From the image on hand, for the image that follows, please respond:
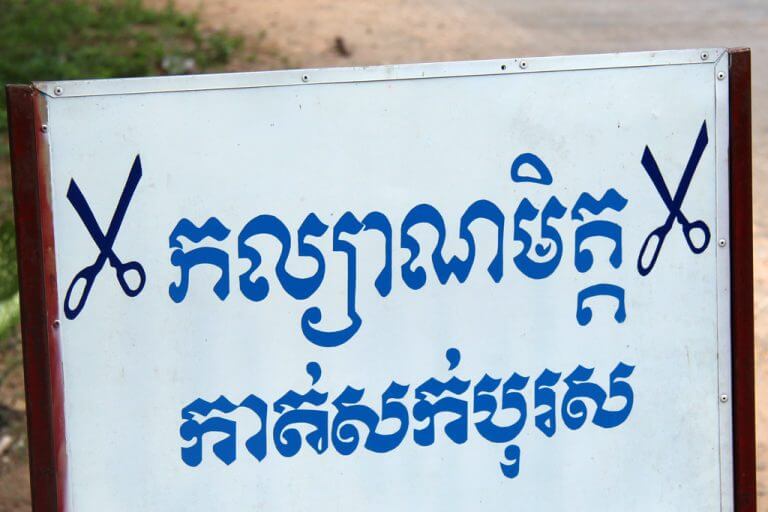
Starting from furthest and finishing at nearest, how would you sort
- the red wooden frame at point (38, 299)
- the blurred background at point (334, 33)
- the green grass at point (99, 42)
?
the blurred background at point (334, 33) → the green grass at point (99, 42) → the red wooden frame at point (38, 299)

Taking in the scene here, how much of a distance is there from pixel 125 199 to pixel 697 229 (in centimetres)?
103

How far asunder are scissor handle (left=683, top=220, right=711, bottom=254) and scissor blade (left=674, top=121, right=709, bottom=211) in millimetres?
55

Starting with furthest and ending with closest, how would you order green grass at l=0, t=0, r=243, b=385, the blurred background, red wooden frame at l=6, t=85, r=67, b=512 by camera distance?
the blurred background → green grass at l=0, t=0, r=243, b=385 → red wooden frame at l=6, t=85, r=67, b=512

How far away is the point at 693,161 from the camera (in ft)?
7.00

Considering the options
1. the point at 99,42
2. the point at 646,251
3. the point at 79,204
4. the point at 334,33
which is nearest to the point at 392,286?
the point at 646,251

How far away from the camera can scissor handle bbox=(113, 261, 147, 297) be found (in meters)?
2.15

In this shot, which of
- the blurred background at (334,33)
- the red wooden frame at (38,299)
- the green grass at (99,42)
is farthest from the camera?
the blurred background at (334,33)

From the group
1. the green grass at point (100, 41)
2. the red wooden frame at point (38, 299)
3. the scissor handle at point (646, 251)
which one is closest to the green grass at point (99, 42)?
the green grass at point (100, 41)

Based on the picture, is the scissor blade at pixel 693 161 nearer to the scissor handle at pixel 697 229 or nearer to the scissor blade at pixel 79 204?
the scissor handle at pixel 697 229

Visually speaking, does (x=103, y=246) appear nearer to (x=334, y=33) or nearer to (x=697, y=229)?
(x=697, y=229)

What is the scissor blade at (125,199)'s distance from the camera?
214 centimetres

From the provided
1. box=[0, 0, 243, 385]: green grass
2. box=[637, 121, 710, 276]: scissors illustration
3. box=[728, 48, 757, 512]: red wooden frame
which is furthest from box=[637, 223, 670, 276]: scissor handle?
box=[0, 0, 243, 385]: green grass

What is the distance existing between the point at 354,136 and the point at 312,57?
19.9ft

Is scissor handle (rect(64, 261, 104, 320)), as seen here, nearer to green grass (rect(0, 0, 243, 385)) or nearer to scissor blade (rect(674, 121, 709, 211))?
scissor blade (rect(674, 121, 709, 211))
